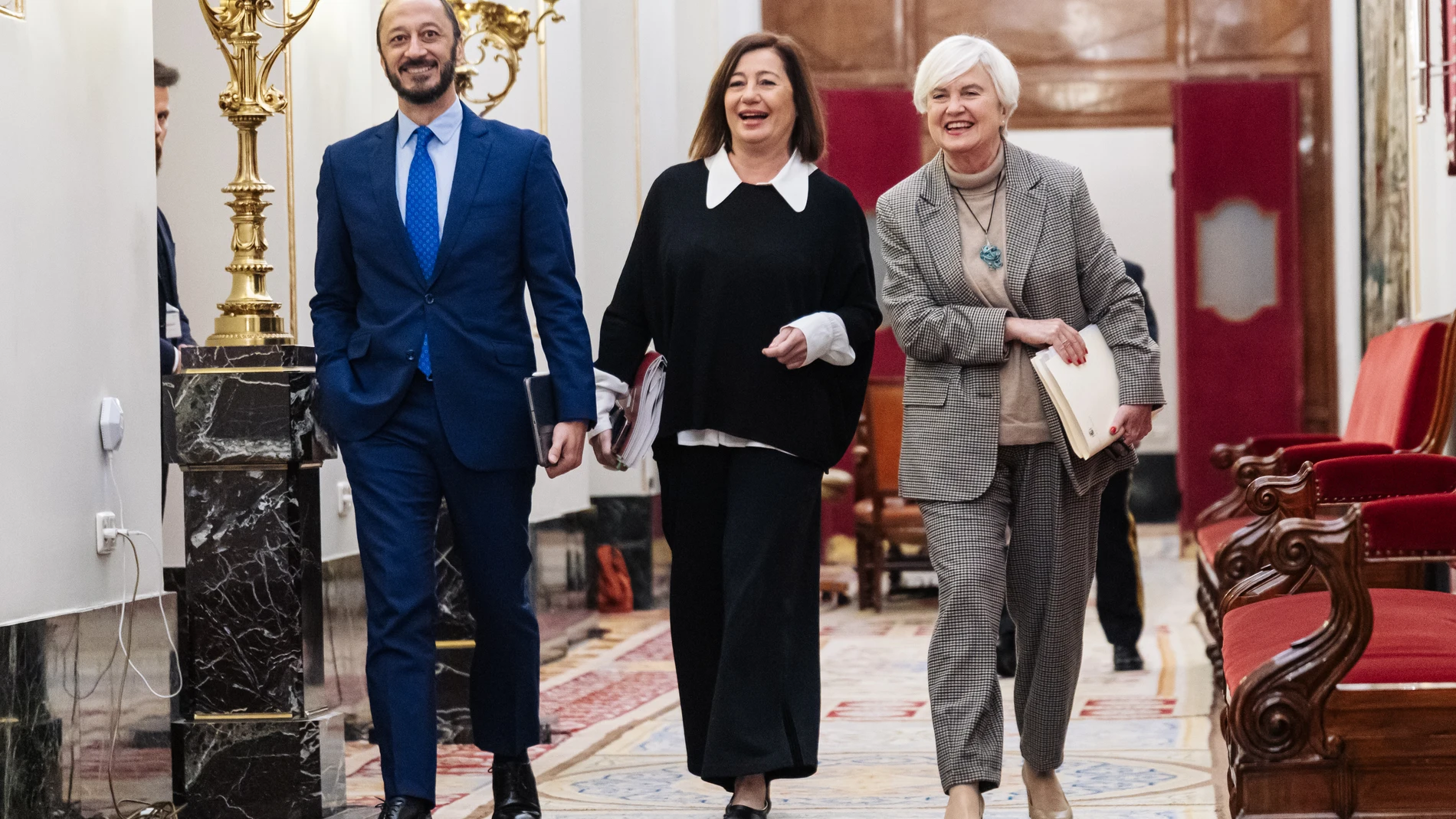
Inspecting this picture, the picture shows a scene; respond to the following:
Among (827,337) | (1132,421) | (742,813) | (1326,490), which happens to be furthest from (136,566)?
(1326,490)

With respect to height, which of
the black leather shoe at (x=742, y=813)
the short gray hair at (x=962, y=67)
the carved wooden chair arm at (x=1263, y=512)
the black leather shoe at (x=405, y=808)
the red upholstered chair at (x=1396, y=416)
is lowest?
the black leather shoe at (x=742, y=813)

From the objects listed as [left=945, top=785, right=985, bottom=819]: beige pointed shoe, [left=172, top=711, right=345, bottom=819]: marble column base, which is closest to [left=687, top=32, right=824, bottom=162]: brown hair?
[left=945, top=785, right=985, bottom=819]: beige pointed shoe

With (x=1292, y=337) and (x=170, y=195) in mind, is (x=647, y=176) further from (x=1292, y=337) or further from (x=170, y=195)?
(x=1292, y=337)

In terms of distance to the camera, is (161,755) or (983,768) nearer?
(983,768)

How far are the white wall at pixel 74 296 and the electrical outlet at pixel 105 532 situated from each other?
0.07 ft

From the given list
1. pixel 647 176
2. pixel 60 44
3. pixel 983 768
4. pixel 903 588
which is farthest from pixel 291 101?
pixel 903 588

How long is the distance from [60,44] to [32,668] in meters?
1.30

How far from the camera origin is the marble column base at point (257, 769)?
158 inches

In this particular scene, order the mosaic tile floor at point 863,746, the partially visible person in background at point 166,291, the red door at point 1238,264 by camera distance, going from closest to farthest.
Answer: the mosaic tile floor at point 863,746 < the partially visible person in background at point 166,291 < the red door at point 1238,264

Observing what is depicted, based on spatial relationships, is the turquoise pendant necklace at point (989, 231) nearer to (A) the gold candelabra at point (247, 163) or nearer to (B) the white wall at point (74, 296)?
(A) the gold candelabra at point (247, 163)

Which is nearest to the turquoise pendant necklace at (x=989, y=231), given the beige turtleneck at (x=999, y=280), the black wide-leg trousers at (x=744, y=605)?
the beige turtleneck at (x=999, y=280)

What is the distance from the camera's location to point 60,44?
3711mm

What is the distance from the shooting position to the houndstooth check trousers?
3.38 metres

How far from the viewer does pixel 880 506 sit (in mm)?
8617
